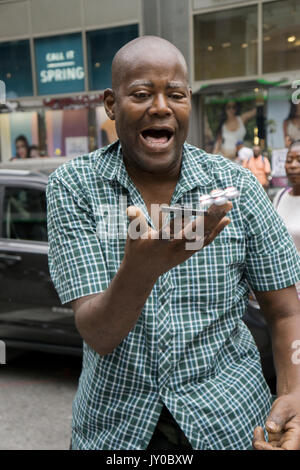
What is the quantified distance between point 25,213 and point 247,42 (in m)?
7.58

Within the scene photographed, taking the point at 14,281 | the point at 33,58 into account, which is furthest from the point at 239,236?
the point at 33,58

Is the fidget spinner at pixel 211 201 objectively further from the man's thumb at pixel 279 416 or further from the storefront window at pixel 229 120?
the storefront window at pixel 229 120

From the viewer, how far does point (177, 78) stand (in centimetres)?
126

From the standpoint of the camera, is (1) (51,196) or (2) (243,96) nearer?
(1) (51,196)

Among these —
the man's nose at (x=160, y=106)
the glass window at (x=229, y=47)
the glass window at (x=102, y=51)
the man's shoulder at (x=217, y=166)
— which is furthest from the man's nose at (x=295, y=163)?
the glass window at (x=102, y=51)

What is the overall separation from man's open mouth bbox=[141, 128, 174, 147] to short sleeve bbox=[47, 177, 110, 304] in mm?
221

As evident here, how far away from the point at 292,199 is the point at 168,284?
8.92ft

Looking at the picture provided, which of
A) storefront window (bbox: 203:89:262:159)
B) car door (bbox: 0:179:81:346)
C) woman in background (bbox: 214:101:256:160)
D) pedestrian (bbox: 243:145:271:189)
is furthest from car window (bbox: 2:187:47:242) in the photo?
woman in background (bbox: 214:101:256:160)

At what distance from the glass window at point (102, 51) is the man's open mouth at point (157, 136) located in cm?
1020

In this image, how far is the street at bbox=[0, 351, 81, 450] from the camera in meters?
3.44

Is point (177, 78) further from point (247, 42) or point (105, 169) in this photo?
point (247, 42)

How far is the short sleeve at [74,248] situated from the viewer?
Answer: 124cm

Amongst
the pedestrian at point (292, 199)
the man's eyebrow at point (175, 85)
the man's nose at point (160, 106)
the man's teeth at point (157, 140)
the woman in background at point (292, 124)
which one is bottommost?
the pedestrian at point (292, 199)

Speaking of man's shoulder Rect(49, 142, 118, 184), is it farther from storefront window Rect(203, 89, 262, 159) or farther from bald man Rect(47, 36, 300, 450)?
storefront window Rect(203, 89, 262, 159)
